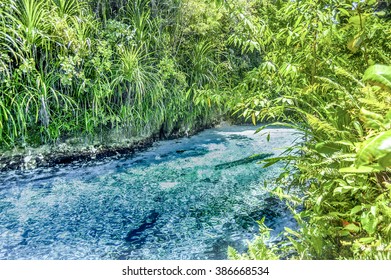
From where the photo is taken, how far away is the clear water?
1.38 m

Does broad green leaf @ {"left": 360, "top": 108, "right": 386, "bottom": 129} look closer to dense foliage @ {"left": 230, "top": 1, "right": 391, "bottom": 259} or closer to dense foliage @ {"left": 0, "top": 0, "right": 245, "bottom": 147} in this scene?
dense foliage @ {"left": 230, "top": 1, "right": 391, "bottom": 259}

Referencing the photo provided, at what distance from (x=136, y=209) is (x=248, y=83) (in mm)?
1250

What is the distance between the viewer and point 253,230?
1.48 meters

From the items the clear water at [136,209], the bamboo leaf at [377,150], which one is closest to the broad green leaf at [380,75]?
the bamboo leaf at [377,150]

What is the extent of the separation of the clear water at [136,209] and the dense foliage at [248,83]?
10.7 inches

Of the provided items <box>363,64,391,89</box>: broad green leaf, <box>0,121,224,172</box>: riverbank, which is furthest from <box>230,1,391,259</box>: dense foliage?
<box>0,121,224,172</box>: riverbank

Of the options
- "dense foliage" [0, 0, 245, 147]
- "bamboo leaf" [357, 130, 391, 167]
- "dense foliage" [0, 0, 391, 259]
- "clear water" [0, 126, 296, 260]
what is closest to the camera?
"bamboo leaf" [357, 130, 391, 167]

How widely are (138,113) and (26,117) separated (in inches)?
44.9

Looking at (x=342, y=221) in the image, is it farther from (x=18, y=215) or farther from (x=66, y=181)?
(x=66, y=181)

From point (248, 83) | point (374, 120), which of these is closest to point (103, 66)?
point (248, 83)

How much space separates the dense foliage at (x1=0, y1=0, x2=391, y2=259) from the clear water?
0.27 m

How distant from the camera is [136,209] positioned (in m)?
1.81
